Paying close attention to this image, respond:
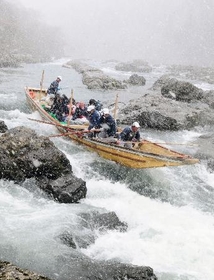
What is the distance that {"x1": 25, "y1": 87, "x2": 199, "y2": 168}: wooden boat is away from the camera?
12.3 metres

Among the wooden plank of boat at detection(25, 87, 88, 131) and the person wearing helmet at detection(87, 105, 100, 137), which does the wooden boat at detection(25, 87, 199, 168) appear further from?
the person wearing helmet at detection(87, 105, 100, 137)

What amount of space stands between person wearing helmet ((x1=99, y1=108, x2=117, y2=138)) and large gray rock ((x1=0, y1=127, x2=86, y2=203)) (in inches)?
132

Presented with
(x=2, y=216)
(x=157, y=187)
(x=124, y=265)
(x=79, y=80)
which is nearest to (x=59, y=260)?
(x=124, y=265)

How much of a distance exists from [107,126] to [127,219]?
5239 millimetres

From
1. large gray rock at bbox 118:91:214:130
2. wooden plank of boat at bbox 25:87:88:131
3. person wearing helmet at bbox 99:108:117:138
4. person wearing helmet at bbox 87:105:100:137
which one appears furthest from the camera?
large gray rock at bbox 118:91:214:130

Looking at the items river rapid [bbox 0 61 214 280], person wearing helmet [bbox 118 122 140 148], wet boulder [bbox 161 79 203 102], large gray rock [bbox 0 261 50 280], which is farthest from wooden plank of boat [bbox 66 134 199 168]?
wet boulder [bbox 161 79 203 102]

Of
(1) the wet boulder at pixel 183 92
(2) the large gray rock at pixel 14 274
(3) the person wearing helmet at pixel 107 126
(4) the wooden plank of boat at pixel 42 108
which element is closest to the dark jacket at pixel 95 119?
(3) the person wearing helmet at pixel 107 126

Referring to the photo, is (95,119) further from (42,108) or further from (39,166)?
(42,108)

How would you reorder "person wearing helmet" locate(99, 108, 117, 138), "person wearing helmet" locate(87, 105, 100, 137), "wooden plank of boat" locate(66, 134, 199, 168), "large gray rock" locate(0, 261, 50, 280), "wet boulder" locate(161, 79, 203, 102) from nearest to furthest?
"large gray rock" locate(0, 261, 50, 280)
"wooden plank of boat" locate(66, 134, 199, 168)
"person wearing helmet" locate(99, 108, 117, 138)
"person wearing helmet" locate(87, 105, 100, 137)
"wet boulder" locate(161, 79, 203, 102)

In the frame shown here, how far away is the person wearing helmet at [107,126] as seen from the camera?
14.5 metres

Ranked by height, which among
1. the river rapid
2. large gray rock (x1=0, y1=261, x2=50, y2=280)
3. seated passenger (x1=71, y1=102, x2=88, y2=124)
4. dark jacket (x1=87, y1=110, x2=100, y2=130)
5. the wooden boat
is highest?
dark jacket (x1=87, y1=110, x2=100, y2=130)

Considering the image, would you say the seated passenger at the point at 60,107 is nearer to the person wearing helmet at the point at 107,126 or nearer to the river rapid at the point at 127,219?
the river rapid at the point at 127,219

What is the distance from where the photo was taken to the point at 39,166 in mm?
11305

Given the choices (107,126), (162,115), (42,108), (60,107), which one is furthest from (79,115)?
(162,115)
